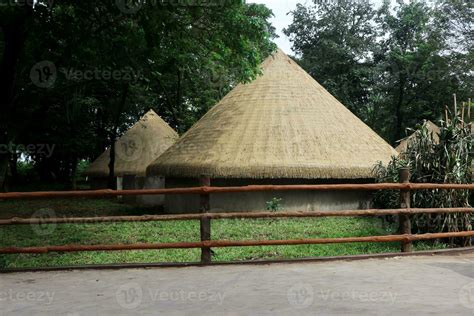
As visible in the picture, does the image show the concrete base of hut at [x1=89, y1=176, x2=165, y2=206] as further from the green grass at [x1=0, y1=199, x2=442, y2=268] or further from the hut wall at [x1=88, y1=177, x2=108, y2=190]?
the green grass at [x1=0, y1=199, x2=442, y2=268]

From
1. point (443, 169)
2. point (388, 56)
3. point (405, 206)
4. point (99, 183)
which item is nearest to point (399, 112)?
point (388, 56)

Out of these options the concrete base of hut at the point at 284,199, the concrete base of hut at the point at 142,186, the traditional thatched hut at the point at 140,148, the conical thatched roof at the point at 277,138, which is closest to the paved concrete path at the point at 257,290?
the concrete base of hut at the point at 284,199

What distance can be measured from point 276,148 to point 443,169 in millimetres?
6583

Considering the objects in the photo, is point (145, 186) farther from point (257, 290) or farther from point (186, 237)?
point (257, 290)

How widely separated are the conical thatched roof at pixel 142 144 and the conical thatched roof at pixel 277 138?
5441 millimetres

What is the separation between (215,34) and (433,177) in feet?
18.0

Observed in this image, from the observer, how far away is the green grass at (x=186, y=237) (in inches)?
314

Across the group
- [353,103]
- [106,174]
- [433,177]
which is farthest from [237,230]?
[353,103]

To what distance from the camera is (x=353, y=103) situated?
3162 centimetres

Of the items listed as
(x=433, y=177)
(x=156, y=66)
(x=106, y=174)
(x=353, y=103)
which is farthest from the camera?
(x=353, y=103)

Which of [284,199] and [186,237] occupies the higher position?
[284,199]

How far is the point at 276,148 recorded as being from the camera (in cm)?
1489

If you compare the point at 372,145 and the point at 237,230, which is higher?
the point at 372,145

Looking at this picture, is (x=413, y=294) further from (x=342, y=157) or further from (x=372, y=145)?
(x=372, y=145)
